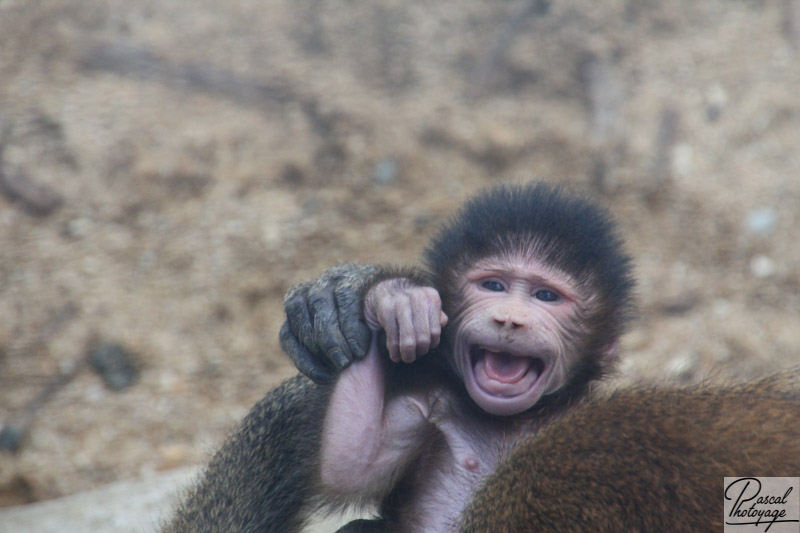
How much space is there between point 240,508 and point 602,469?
1642mm

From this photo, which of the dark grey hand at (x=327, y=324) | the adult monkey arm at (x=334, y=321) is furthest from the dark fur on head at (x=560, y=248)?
the dark grey hand at (x=327, y=324)

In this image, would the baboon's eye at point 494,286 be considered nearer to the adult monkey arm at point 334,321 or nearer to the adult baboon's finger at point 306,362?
the adult monkey arm at point 334,321

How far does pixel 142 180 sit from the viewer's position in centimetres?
566

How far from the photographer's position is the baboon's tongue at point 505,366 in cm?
266

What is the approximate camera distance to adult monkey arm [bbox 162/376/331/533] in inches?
121

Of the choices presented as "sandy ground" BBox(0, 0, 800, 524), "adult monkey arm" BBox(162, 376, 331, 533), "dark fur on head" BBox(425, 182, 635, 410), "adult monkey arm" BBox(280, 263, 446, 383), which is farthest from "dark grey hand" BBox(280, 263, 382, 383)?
"sandy ground" BBox(0, 0, 800, 524)

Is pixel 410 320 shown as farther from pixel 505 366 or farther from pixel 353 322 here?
pixel 505 366

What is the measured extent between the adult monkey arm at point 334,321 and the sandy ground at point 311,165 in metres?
2.35

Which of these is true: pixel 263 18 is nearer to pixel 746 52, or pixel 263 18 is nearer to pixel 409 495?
pixel 746 52

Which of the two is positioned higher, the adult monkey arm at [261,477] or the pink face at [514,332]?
the pink face at [514,332]

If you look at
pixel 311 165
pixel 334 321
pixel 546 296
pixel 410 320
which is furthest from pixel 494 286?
pixel 311 165

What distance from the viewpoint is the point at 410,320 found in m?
2.60

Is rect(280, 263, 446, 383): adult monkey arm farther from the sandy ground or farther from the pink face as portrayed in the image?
the sandy ground

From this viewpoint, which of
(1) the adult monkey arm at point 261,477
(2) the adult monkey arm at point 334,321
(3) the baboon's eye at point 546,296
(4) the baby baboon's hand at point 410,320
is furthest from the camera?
(1) the adult monkey arm at point 261,477
